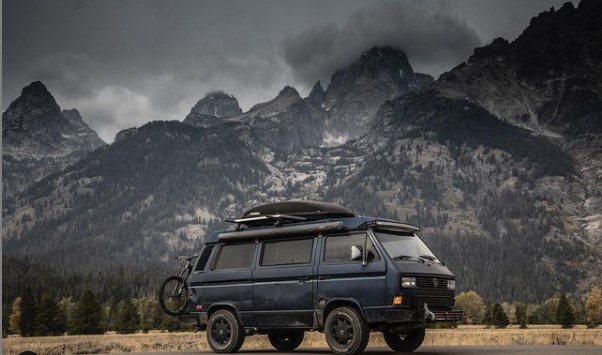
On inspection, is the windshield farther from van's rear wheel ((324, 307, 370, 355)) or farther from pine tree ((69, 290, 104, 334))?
pine tree ((69, 290, 104, 334))

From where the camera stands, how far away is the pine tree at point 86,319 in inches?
4419

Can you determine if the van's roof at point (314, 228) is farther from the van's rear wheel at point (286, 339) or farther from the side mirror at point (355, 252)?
the van's rear wheel at point (286, 339)

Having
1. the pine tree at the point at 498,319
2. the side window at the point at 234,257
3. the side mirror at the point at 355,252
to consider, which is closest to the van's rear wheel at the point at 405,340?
the side mirror at the point at 355,252

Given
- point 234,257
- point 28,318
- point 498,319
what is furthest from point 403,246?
point 28,318

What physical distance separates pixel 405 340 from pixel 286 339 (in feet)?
11.8

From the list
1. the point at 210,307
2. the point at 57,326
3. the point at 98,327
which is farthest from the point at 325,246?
the point at 57,326

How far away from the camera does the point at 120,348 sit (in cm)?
2323

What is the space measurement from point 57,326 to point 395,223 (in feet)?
386

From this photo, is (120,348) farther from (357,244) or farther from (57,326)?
(57,326)

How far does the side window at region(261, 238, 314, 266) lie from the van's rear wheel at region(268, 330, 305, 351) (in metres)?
2.93

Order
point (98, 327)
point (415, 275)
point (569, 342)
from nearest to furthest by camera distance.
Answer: point (415, 275), point (569, 342), point (98, 327)

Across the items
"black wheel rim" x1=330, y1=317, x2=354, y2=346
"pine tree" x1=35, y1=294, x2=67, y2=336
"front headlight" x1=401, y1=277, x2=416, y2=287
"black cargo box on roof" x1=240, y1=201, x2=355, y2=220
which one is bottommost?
"pine tree" x1=35, y1=294, x2=67, y2=336

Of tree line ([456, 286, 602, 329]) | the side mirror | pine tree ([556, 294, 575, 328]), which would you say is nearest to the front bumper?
the side mirror

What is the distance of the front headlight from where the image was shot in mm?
14836
